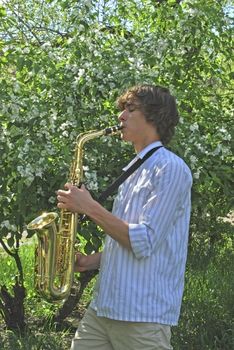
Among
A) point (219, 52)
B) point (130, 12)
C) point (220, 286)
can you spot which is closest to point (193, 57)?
point (219, 52)

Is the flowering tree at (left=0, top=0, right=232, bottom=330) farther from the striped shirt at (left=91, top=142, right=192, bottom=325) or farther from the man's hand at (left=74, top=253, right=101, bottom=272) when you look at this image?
the striped shirt at (left=91, top=142, right=192, bottom=325)

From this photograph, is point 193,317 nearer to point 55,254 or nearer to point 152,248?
point 55,254

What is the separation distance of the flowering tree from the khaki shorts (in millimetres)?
1134

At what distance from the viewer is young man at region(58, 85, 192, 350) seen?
2.27 meters

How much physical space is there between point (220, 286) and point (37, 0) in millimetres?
3033

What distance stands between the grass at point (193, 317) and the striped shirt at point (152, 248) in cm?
171

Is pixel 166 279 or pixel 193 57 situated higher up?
pixel 193 57

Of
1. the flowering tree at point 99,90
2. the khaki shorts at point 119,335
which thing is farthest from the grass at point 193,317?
the khaki shorts at point 119,335

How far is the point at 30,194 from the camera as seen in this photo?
145 inches

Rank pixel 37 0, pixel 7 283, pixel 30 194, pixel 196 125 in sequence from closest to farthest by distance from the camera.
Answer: pixel 30 194, pixel 196 125, pixel 7 283, pixel 37 0

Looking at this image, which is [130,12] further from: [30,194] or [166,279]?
[166,279]

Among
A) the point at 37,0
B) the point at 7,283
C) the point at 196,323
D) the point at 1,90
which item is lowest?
the point at 196,323

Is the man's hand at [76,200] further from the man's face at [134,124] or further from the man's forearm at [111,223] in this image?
the man's face at [134,124]

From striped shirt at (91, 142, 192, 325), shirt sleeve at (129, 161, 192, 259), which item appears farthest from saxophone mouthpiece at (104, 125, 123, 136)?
shirt sleeve at (129, 161, 192, 259)
